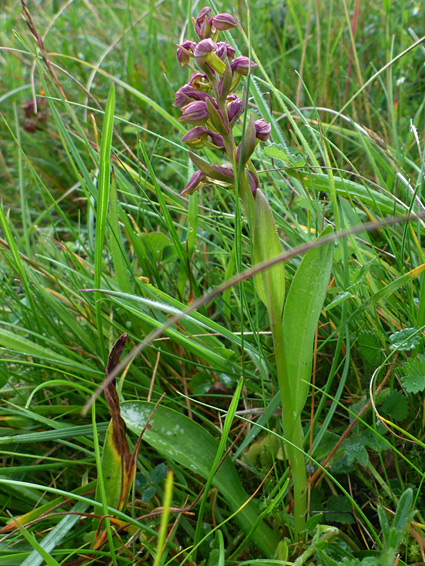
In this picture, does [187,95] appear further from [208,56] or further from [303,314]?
[303,314]

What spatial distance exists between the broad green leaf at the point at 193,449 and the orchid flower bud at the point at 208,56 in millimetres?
554

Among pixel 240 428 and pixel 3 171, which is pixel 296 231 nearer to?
pixel 240 428

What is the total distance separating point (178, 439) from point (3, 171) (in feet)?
5.25

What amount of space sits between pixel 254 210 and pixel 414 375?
1.16 ft

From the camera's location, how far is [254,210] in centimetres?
72

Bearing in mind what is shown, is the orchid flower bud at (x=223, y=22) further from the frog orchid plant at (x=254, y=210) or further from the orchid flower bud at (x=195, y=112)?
the orchid flower bud at (x=195, y=112)

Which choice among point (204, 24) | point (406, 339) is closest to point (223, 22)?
point (204, 24)

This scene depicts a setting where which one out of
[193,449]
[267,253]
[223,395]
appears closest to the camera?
[267,253]

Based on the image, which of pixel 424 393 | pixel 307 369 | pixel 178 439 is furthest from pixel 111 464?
pixel 424 393

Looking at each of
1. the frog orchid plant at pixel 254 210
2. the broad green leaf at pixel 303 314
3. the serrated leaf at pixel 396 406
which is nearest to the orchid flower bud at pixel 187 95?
the frog orchid plant at pixel 254 210

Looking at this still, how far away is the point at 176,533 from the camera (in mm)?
847

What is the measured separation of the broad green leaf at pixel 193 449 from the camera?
2.52ft

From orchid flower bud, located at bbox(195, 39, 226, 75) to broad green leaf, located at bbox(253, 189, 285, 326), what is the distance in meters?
0.21

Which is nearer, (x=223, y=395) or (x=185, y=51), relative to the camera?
(x=185, y=51)
